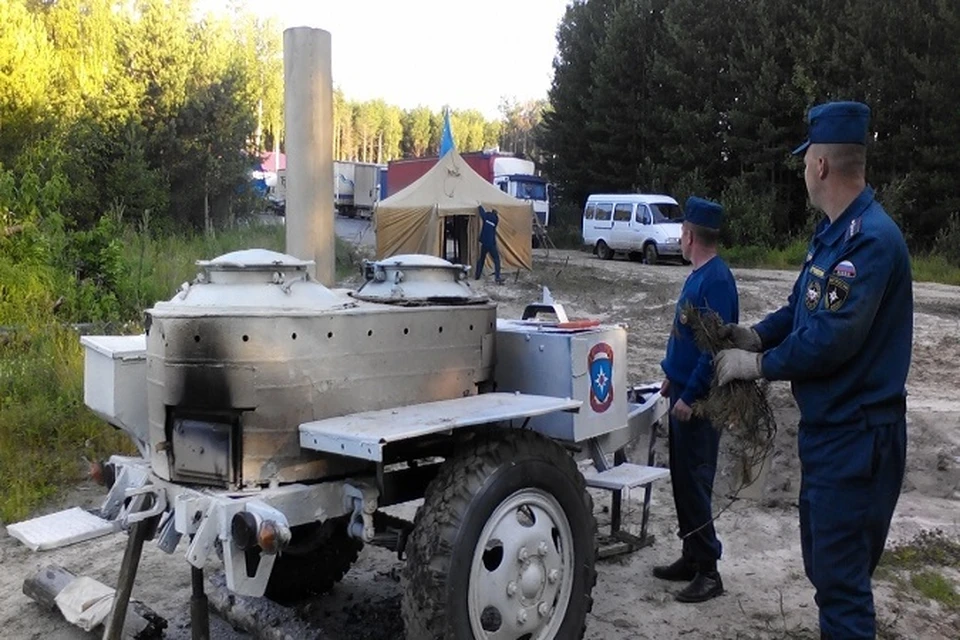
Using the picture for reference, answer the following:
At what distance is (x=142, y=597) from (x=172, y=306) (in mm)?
2014

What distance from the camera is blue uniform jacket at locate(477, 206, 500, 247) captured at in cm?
2022

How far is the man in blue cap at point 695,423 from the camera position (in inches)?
178

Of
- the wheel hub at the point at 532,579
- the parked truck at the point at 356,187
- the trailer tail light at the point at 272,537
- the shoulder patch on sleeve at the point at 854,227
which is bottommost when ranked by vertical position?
the wheel hub at the point at 532,579

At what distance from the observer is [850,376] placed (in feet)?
10.4

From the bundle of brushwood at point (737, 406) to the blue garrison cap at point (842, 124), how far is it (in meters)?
0.93

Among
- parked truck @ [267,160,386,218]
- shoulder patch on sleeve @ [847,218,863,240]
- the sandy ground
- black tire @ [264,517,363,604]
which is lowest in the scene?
the sandy ground

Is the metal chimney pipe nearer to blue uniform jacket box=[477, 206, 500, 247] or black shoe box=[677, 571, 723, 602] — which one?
black shoe box=[677, 571, 723, 602]

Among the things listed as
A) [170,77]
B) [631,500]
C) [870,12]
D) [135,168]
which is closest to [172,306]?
[631,500]

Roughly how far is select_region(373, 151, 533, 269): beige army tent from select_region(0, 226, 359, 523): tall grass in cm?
1032

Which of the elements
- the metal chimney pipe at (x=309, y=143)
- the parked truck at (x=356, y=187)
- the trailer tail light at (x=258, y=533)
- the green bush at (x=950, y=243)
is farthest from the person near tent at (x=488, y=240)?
the parked truck at (x=356, y=187)

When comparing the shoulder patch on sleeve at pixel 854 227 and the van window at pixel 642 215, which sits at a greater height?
the van window at pixel 642 215

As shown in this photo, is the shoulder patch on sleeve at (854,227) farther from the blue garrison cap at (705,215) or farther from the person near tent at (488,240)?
the person near tent at (488,240)

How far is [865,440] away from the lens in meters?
3.14

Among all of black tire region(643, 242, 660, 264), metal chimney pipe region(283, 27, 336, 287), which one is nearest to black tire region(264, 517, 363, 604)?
metal chimney pipe region(283, 27, 336, 287)
